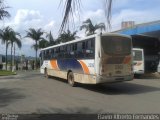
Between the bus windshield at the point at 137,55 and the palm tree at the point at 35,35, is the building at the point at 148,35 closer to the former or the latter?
the bus windshield at the point at 137,55

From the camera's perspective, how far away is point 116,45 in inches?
629

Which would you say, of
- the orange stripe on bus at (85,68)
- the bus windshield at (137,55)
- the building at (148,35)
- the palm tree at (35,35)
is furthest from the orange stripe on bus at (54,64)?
the palm tree at (35,35)

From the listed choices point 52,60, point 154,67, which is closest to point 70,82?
point 52,60

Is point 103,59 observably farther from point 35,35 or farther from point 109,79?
point 35,35

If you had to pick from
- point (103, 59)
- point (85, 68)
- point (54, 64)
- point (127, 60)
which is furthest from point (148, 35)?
point (103, 59)

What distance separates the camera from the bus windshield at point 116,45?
1567 centimetres

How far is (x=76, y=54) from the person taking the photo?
18.7 m

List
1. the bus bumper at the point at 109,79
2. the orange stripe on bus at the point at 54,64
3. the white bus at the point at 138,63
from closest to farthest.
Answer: the bus bumper at the point at 109,79 < the orange stripe on bus at the point at 54,64 < the white bus at the point at 138,63

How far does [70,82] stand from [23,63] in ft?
141

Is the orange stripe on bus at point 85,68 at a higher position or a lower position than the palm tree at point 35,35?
lower

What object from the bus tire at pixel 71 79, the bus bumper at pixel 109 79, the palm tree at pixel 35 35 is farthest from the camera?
the palm tree at pixel 35 35

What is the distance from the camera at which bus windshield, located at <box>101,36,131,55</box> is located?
51.4 ft

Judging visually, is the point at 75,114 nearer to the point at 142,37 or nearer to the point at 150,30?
the point at 150,30

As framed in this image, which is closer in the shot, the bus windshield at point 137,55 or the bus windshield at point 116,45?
the bus windshield at point 116,45
